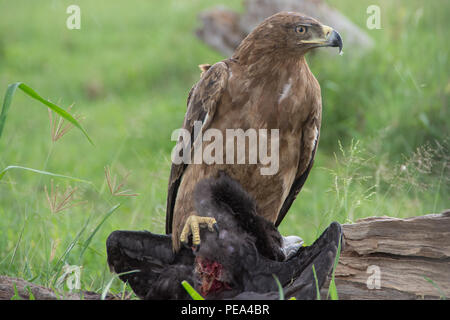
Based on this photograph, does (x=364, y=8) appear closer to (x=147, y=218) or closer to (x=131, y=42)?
(x=131, y=42)

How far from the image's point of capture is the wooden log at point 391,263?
2910 millimetres

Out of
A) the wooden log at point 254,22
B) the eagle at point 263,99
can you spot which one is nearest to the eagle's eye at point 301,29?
the eagle at point 263,99

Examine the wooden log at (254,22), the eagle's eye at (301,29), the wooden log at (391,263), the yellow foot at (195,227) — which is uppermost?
the wooden log at (254,22)

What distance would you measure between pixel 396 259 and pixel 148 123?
4.66 m

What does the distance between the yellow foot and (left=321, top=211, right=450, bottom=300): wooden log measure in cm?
69

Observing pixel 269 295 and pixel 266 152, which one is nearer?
pixel 269 295

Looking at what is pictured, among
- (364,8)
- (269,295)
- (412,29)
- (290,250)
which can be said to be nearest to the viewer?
(269,295)

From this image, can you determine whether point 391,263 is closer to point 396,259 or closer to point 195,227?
point 396,259

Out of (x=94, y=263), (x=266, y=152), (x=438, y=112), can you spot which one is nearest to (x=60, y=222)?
(x=94, y=263)

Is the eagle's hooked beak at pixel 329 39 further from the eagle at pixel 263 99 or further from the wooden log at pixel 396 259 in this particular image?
the wooden log at pixel 396 259

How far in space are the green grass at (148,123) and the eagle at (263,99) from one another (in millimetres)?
395

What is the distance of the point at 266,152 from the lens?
346cm

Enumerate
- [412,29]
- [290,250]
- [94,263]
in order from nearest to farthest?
1. [290,250]
2. [94,263]
3. [412,29]
